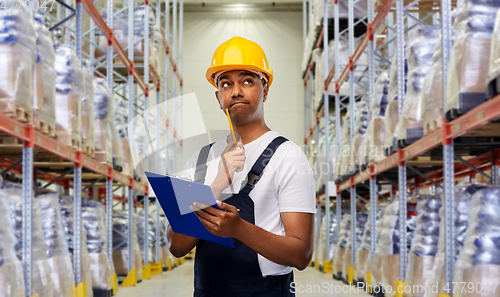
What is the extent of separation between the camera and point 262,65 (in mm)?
1920

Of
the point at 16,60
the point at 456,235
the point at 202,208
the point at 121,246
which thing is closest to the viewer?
the point at 202,208

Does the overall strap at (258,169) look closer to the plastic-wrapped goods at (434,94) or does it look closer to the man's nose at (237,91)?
the man's nose at (237,91)

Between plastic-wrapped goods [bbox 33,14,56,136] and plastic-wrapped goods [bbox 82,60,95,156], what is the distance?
1.17m

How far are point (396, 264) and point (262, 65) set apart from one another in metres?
5.24

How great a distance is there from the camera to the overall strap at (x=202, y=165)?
1.62 m

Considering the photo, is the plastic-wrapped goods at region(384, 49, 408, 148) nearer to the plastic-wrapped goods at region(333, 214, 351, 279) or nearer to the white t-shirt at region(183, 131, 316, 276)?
the plastic-wrapped goods at region(333, 214, 351, 279)

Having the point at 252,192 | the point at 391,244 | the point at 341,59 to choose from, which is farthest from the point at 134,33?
the point at 252,192

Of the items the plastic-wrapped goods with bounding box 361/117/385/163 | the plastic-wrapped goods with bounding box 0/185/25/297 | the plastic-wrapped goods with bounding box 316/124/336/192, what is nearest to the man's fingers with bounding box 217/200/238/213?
the plastic-wrapped goods with bounding box 0/185/25/297

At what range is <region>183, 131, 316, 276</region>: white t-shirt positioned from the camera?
1745mm

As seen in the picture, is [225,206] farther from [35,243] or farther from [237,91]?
[35,243]

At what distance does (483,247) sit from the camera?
3.86 meters

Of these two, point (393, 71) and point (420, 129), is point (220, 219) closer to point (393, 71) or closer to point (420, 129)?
point (420, 129)

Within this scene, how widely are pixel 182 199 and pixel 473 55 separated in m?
3.16

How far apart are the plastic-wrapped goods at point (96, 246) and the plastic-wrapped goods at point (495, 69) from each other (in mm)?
5483
